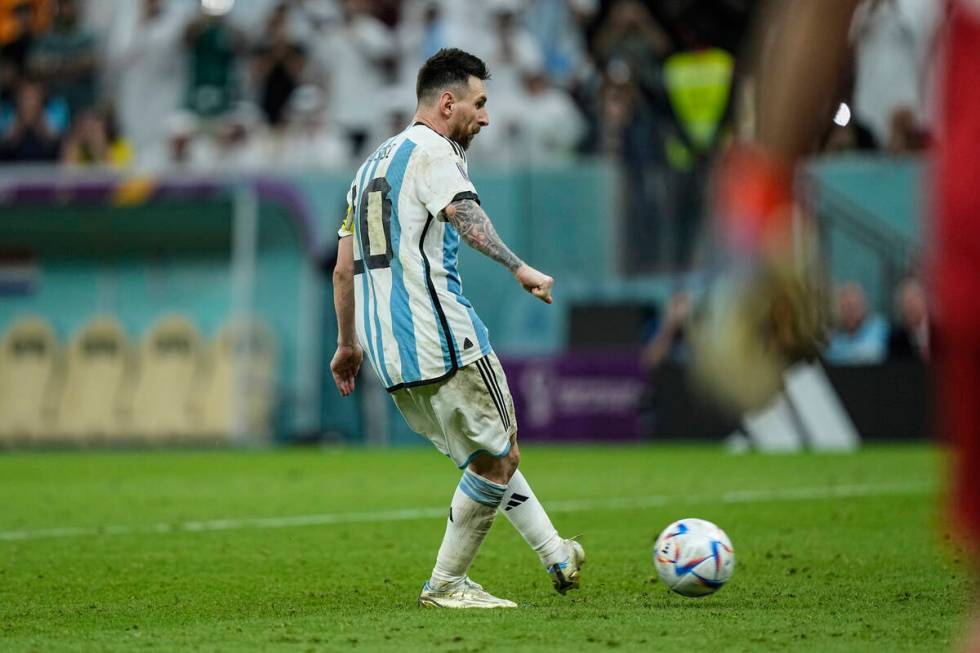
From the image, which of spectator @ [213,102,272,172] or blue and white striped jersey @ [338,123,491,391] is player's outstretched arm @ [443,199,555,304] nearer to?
blue and white striped jersey @ [338,123,491,391]

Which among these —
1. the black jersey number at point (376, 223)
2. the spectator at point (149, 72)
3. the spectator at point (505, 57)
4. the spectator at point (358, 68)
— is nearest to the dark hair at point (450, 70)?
the black jersey number at point (376, 223)

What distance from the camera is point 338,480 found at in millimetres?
13734

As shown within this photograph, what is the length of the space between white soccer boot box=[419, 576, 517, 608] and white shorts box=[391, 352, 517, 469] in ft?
1.48

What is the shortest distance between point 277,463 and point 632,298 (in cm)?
489

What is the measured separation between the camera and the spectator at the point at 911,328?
1725 centimetres

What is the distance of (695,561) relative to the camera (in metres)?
6.12

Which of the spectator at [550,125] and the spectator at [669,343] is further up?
the spectator at [550,125]

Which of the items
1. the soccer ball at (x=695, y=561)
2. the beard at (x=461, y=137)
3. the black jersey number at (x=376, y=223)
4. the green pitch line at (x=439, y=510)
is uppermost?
the beard at (x=461, y=137)

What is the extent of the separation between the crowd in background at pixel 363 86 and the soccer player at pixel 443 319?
35.2 feet

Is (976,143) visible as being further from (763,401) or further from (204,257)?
(204,257)

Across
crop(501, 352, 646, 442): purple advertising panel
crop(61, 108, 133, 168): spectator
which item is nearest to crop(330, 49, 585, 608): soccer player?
crop(501, 352, 646, 442): purple advertising panel

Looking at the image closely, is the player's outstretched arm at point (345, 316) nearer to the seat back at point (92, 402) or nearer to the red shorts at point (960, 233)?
the red shorts at point (960, 233)

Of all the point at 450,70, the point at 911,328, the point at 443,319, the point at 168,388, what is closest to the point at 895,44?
the point at 450,70

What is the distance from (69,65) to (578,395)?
9.08m
